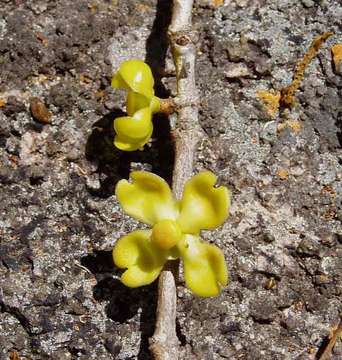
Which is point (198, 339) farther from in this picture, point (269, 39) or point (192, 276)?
point (269, 39)

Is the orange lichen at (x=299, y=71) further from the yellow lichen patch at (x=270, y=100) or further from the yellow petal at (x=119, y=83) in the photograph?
the yellow petal at (x=119, y=83)

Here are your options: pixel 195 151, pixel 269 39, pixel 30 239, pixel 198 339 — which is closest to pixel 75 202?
pixel 30 239

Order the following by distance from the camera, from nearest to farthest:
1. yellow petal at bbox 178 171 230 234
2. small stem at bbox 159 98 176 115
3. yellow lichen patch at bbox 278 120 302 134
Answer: yellow petal at bbox 178 171 230 234
small stem at bbox 159 98 176 115
yellow lichen patch at bbox 278 120 302 134

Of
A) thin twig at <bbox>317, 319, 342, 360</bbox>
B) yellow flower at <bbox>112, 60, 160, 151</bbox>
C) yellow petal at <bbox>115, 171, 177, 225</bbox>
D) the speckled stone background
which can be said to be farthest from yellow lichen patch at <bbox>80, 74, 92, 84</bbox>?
thin twig at <bbox>317, 319, 342, 360</bbox>

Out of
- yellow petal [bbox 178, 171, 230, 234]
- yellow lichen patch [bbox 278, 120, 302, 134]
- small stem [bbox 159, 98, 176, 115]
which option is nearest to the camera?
yellow petal [bbox 178, 171, 230, 234]

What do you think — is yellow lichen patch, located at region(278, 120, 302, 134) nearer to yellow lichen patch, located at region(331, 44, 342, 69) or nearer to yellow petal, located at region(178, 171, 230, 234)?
yellow lichen patch, located at region(331, 44, 342, 69)

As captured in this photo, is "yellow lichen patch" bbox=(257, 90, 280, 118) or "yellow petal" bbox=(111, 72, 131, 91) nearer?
"yellow petal" bbox=(111, 72, 131, 91)

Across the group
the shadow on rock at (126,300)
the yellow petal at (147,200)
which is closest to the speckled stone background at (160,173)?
the shadow on rock at (126,300)
